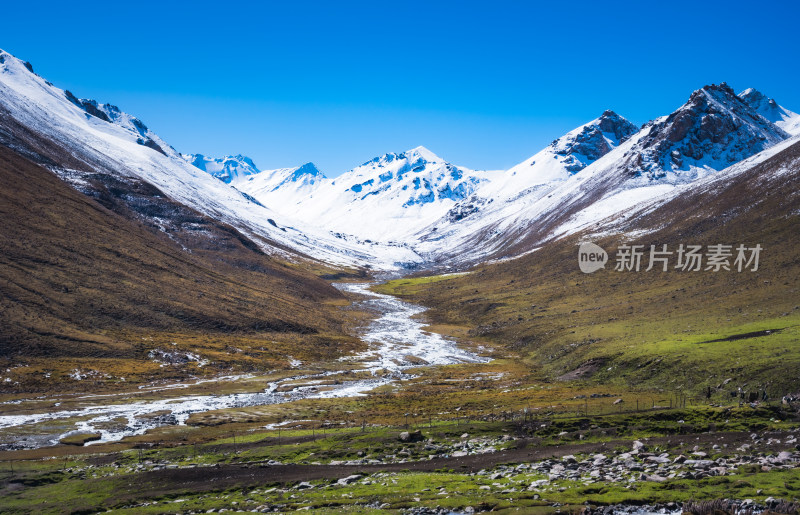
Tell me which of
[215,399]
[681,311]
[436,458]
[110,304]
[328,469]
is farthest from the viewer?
[110,304]

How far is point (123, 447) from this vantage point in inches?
2077

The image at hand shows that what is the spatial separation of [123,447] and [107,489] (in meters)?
15.6

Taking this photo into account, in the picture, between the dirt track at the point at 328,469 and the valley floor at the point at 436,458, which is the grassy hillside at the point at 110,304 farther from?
the dirt track at the point at 328,469

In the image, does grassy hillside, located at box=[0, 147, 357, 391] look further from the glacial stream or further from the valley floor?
the valley floor

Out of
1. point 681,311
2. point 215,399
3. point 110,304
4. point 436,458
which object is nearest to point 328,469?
point 436,458

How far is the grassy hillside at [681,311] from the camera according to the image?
6388cm

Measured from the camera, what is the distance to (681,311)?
105m

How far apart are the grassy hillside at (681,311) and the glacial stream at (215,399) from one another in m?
19.9

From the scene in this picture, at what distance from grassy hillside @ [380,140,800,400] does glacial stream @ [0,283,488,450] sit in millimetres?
19853

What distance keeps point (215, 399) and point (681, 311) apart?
8787cm

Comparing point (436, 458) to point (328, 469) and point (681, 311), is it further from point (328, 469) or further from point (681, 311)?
point (681, 311)

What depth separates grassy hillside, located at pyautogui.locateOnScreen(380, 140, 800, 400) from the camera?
210 ft

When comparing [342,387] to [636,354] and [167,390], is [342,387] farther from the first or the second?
[636,354]

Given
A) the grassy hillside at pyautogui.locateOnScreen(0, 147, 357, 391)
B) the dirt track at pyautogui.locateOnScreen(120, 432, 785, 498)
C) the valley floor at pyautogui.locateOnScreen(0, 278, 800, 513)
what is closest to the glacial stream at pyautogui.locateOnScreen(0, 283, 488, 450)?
the valley floor at pyautogui.locateOnScreen(0, 278, 800, 513)
